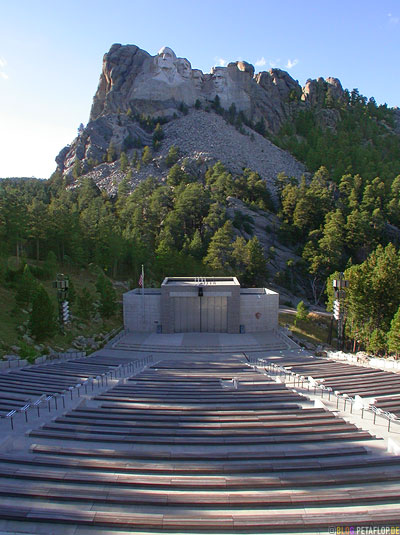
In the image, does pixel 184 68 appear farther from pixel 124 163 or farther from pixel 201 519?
pixel 201 519

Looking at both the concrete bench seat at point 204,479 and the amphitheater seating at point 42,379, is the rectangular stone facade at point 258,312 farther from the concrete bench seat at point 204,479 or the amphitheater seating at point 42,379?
the concrete bench seat at point 204,479

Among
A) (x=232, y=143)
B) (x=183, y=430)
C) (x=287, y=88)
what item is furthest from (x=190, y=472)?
(x=287, y=88)

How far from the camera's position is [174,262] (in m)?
46.9

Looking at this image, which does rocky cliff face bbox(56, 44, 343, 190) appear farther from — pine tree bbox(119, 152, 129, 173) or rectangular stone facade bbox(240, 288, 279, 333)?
rectangular stone facade bbox(240, 288, 279, 333)

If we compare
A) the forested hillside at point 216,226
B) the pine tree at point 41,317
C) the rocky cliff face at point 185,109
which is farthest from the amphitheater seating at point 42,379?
A: the rocky cliff face at point 185,109

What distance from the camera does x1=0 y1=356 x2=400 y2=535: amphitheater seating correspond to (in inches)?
280

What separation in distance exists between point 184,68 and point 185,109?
16.8 m

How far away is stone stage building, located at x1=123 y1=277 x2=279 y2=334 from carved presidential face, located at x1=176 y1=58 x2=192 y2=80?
113 metres

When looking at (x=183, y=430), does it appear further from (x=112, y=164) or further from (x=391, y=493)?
(x=112, y=164)

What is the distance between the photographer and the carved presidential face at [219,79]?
130m

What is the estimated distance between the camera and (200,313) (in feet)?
111

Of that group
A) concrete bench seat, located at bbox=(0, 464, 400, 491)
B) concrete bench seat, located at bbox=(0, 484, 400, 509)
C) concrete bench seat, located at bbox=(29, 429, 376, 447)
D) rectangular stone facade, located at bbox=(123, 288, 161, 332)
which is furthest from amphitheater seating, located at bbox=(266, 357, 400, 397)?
rectangular stone facade, located at bbox=(123, 288, 161, 332)

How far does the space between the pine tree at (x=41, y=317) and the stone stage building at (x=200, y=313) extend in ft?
28.6

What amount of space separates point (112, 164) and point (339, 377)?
94703 millimetres
